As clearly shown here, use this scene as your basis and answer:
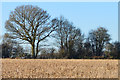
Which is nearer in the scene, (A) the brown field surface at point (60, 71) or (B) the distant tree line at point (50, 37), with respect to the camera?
(A) the brown field surface at point (60, 71)

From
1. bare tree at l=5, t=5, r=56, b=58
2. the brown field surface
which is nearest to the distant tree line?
bare tree at l=5, t=5, r=56, b=58

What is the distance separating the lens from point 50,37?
30.4 metres

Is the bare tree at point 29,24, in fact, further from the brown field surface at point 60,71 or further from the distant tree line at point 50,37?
the brown field surface at point 60,71

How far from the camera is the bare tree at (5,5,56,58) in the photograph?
29.8 metres

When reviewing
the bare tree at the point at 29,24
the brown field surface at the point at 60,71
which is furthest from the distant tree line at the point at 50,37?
the brown field surface at the point at 60,71

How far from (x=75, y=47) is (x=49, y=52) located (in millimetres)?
3523

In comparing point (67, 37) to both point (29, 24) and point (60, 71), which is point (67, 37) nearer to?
point (29, 24)

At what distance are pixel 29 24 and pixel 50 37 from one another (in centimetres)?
313

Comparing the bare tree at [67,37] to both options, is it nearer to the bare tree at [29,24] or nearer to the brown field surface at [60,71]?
the bare tree at [29,24]

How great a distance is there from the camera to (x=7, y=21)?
30.5 m

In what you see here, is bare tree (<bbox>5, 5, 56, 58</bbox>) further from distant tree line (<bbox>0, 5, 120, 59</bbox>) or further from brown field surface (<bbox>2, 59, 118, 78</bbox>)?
brown field surface (<bbox>2, 59, 118, 78</bbox>)

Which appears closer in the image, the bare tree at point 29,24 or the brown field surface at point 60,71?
the brown field surface at point 60,71

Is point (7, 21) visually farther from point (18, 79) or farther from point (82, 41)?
point (18, 79)

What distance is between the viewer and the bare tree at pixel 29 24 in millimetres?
29750
